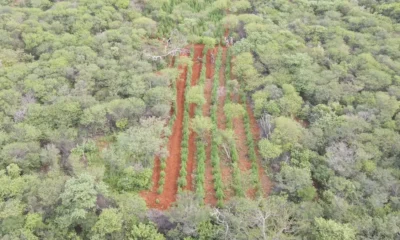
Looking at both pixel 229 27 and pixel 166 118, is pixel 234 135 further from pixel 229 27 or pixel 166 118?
pixel 229 27

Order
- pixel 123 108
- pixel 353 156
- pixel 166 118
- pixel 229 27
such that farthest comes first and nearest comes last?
pixel 229 27, pixel 166 118, pixel 123 108, pixel 353 156

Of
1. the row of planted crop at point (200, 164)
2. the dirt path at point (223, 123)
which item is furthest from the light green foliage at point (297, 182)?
the row of planted crop at point (200, 164)

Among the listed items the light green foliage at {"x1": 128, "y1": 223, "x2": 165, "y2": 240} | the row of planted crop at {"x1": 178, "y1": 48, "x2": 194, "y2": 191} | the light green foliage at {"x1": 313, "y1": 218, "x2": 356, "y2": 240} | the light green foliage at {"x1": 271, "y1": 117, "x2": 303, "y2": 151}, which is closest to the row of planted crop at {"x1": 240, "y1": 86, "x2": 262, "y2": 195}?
the light green foliage at {"x1": 271, "y1": 117, "x2": 303, "y2": 151}

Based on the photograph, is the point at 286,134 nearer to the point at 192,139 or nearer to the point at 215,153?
the point at 215,153

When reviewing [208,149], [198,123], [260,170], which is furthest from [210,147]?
[260,170]

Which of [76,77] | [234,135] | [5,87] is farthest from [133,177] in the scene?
[5,87]

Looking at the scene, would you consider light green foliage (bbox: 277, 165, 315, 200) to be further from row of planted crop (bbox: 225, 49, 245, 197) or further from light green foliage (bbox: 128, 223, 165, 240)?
light green foliage (bbox: 128, 223, 165, 240)
